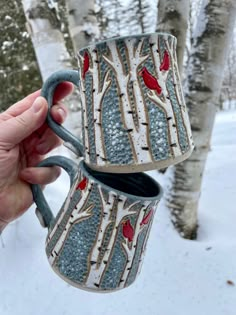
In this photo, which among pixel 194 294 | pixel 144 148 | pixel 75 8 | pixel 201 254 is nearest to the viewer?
pixel 144 148

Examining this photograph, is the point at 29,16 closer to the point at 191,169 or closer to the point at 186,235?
the point at 191,169

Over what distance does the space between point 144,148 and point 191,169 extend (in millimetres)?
1020

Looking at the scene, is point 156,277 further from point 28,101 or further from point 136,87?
point 136,87

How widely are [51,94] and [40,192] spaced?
0.18 m

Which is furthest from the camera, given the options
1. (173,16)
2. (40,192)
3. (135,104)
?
(173,16)

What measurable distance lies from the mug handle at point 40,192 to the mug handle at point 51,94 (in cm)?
3

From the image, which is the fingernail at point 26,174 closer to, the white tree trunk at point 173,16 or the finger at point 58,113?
the finger at point 58,113

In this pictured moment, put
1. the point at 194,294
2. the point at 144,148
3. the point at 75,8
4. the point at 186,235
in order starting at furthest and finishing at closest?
the point at 75,8, the point at 186,235, the point at 194,294, the point at 144,148

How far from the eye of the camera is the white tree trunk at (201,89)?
4.16 feet

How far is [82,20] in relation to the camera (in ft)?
5.77

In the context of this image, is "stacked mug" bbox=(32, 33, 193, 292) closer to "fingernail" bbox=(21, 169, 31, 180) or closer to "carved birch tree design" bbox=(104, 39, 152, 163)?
"carved birch tree design" bbox=(104, 39, 152, 163)

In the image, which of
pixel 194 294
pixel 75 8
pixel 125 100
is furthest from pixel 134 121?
pixel 75 8

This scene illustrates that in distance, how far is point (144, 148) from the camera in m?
0.44

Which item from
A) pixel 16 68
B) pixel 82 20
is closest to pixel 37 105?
pixel 82 20
